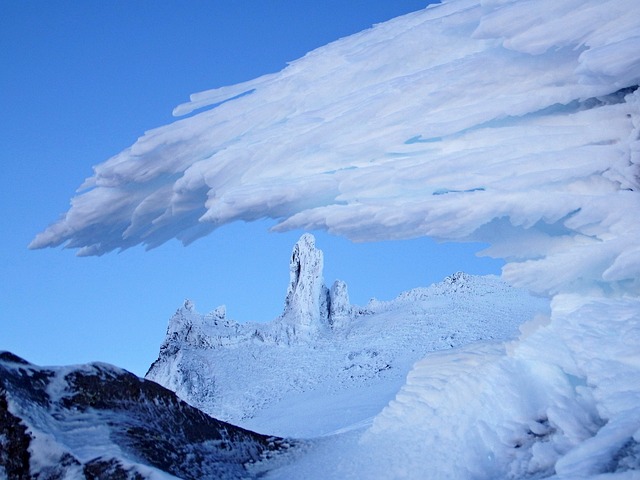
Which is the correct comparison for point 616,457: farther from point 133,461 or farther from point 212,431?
point 212,431

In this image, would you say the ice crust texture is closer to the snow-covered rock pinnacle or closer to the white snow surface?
the white snow surface

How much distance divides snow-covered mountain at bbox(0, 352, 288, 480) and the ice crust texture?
1716 millimetres

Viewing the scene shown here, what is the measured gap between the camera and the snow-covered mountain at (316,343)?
24.9m

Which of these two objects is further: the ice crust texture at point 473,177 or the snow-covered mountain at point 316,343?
the snow-covered mountain at point 316,343

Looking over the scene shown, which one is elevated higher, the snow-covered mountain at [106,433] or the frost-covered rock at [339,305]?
the frost-covered rock at [339,305]

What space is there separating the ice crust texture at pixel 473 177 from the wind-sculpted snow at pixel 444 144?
2 centimetres

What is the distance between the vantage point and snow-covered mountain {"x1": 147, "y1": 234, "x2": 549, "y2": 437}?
24.9m

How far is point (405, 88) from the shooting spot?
8.41 meters

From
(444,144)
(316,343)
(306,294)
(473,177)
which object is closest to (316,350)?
(316,343)

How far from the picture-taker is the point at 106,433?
6.85 m

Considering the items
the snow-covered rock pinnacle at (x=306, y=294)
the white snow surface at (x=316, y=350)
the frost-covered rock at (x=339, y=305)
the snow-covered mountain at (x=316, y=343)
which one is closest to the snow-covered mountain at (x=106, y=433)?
the snow-covered mountain at (x=316, y=343)

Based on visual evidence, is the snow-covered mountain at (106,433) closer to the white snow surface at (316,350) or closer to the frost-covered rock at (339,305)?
the white snow surface at (316,350)

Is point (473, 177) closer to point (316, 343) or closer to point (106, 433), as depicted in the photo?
point (106, 433)

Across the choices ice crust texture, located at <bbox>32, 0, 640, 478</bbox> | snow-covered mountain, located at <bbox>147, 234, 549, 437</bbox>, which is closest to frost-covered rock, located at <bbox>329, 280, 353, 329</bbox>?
snow-covered mountain, located at <bbox>147, 234, 549, 437</bbox>
